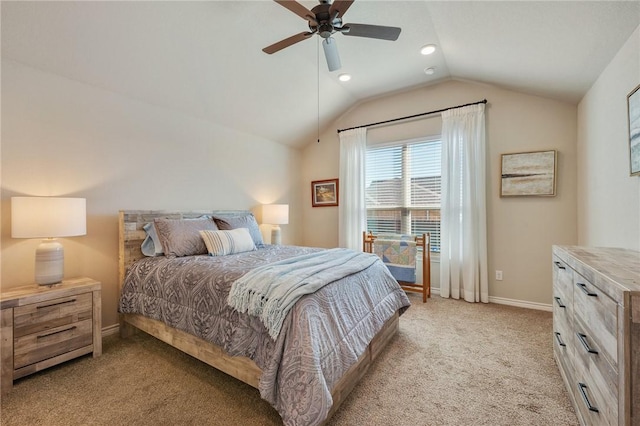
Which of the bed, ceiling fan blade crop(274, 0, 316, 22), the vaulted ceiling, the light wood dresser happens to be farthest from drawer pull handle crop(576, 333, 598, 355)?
ceiling fan blade crop(274, 0, 316, 22)

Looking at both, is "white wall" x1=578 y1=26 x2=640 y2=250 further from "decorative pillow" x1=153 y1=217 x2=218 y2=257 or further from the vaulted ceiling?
"decorative pillow" x1=153 y1=217 x2=218 y2=257

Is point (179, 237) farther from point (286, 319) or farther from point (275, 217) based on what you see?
point (286, 319)

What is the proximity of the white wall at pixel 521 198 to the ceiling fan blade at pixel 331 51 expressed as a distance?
1998 mm

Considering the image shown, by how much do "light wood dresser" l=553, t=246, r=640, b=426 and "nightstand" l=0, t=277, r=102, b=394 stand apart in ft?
10.2

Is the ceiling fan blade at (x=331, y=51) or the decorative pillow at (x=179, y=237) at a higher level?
the ceiling fan blade at (x=331, y=51)

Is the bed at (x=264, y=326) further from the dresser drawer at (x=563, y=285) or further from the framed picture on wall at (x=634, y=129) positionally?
the framed picture on wall at (x=634, y=129)

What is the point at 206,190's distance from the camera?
350 cm

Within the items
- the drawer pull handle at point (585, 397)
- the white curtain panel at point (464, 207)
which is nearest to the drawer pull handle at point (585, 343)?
the drawer pull handle at point (585, 397)

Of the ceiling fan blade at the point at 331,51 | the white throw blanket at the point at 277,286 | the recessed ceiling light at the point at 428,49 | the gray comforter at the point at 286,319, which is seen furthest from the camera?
the recessed ceiling light at the point at 428,49

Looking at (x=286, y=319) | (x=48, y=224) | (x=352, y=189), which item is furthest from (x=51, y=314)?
(x=352, y=189)

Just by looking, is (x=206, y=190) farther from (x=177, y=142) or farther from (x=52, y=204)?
(x=52, y=204)

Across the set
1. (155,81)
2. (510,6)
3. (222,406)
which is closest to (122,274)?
(222,406)

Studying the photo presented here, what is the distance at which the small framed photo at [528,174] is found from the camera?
306 centimetres

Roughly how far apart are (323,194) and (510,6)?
339 cm
